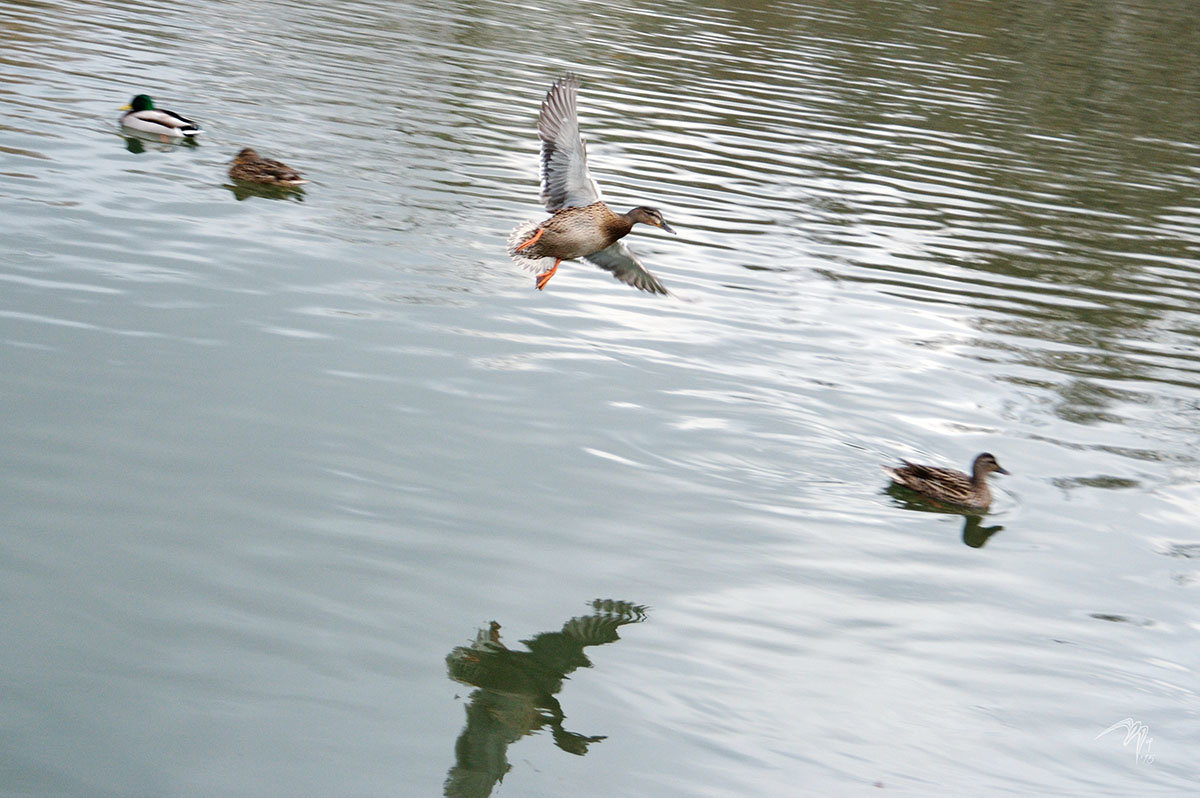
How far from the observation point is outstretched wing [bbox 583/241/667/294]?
9.40 meters

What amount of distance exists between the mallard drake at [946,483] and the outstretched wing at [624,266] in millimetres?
2265

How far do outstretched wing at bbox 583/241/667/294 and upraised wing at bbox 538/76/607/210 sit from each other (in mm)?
665

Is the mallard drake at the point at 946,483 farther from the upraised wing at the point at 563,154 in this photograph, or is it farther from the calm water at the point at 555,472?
the upraised wing at the point at 563,154

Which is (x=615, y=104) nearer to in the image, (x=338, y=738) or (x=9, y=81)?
(x=9, y=81)

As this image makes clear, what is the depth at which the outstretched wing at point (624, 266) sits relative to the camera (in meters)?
9.40

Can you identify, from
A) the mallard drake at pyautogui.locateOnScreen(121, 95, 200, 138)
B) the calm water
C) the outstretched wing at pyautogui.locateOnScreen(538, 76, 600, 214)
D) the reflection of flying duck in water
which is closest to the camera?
the reflection of flying duck in water

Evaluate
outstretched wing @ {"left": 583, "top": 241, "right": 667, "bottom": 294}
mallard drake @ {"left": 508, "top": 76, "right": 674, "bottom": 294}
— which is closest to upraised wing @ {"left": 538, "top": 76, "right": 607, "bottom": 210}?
mallard drake @ {"left": 508, "top": 76, "right": 674, "bottom": 294}

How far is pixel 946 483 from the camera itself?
936 cm

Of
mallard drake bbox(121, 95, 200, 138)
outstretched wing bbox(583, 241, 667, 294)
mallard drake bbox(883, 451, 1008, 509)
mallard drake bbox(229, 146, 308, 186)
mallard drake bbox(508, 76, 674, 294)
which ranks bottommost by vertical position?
mallard drake bbox(883, 451, 1008, 509)

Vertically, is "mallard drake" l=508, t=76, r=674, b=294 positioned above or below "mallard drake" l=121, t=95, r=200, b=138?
above

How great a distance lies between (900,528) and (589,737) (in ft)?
12.2

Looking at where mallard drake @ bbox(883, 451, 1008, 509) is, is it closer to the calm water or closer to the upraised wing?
the calm water

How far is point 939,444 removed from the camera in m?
10.8

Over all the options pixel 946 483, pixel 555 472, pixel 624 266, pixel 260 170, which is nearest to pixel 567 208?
pixel 624 266
